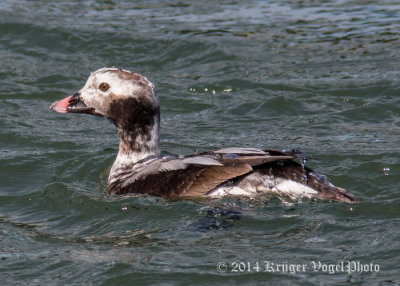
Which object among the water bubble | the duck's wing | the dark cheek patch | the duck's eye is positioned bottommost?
the water bubble

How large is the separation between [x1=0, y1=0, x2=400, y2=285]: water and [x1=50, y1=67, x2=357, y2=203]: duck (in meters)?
0.12

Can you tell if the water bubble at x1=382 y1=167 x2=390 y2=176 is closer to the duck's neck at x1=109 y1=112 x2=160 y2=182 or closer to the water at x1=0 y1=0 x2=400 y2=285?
the water at x1=0 y1=0 x2=400 y2=285

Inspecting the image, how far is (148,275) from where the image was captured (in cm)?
541

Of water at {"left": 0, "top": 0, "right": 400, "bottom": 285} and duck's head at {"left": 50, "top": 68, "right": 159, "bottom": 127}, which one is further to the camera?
duck's head at {"left": 50, "top": 68, "right": 159, "bottom": 127}

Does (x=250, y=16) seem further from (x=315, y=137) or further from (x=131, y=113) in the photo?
(x=131, y=113)

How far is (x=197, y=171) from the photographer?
6.61m

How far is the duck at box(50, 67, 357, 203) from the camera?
21.0 feet

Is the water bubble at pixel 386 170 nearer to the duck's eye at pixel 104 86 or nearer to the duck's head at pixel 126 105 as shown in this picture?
the duck's head at pixel 126 105

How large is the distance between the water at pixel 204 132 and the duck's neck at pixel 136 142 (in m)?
0.39

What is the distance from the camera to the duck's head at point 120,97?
7.20 m

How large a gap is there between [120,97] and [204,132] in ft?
7.81

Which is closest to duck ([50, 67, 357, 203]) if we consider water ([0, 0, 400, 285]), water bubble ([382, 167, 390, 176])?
water ([0, 0, 400, 285])

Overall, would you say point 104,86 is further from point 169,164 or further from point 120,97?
point 169,164

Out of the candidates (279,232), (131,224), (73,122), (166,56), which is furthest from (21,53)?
(279,232)
